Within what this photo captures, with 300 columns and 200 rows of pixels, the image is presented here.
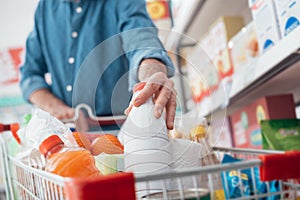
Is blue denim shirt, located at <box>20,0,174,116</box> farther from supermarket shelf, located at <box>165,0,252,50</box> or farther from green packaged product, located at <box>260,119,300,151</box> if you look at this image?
supermarket shelf, located at <box>165,0,252,50</box>

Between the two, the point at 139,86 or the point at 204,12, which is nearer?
the point at 139,86

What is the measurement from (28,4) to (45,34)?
295cm

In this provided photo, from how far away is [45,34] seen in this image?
4.87 feet

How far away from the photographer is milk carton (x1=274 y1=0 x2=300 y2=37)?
109cm

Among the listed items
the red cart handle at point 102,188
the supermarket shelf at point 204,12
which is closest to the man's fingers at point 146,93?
the red cart handle at point 102,188

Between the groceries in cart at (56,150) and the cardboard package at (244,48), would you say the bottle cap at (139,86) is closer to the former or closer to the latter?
the groceries in cart at (56,150)

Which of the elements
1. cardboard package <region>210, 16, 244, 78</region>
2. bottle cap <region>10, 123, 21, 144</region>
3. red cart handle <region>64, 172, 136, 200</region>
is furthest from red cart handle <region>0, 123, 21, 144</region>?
cardboard package <region>210, 16, 244, 78</region>

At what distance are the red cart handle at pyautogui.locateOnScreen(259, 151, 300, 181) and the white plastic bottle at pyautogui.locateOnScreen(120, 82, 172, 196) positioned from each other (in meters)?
0.16

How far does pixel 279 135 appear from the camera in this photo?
128cm

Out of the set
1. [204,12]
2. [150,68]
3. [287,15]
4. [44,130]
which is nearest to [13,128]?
[44,130]

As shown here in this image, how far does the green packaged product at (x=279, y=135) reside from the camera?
126 centimetres

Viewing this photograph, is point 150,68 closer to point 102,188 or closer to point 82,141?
point 82,141

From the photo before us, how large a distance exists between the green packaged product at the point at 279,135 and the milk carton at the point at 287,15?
0.84 ft

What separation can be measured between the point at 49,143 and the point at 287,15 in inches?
27.7
